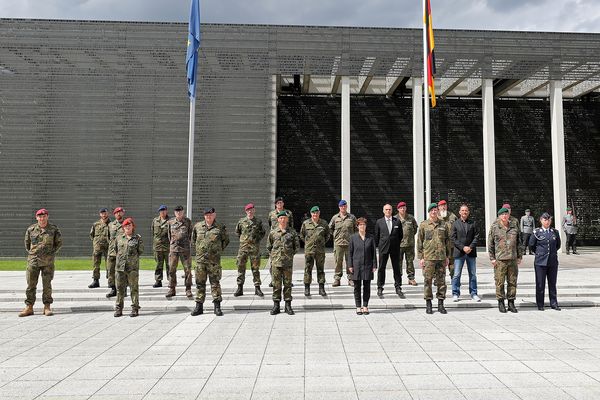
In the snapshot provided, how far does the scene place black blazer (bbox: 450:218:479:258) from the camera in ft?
25.3

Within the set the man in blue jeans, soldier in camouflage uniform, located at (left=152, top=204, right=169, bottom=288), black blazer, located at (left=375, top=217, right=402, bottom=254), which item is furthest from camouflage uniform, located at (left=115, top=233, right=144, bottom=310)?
the man in blue jeans

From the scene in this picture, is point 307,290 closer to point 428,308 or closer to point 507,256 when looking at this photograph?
point 428,308

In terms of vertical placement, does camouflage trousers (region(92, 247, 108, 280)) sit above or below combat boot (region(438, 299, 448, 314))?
above

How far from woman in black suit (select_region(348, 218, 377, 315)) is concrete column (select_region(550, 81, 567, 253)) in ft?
41.7

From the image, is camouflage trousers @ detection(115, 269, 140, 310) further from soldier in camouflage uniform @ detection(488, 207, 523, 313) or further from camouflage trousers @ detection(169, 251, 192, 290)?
soldier in camouflage uniform @ detection(488, 207, 523, 313)

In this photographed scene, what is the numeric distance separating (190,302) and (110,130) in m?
10.2

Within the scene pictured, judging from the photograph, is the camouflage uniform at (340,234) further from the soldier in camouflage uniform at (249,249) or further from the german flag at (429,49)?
the german flag at (429,49)

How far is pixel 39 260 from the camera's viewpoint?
7.17 metres

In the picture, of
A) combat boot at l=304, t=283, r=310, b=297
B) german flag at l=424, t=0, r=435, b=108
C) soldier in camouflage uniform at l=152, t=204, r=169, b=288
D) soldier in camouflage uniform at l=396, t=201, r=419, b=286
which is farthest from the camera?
german flag at l=424, t=0, r=435, b=108

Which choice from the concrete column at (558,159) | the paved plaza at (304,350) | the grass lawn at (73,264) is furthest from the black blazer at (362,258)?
the concrete column at (558,159)

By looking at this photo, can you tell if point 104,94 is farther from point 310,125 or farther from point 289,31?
point 310,125

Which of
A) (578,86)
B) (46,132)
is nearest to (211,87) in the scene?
(46,132)

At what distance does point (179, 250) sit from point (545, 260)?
680cm

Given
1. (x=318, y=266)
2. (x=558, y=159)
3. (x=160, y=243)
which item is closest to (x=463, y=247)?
(x=318, y=266)
